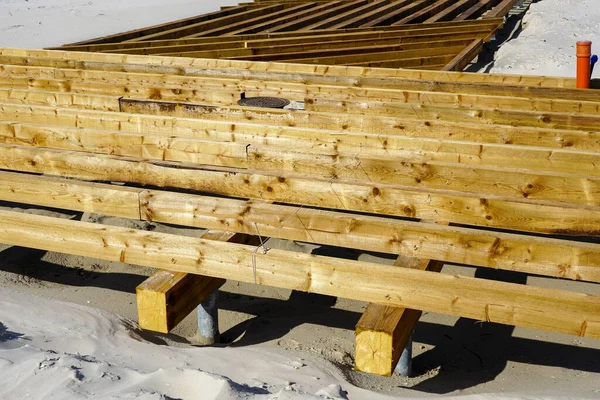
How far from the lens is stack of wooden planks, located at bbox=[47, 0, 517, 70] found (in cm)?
958

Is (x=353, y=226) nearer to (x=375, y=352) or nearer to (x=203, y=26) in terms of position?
(x=375, y=352)

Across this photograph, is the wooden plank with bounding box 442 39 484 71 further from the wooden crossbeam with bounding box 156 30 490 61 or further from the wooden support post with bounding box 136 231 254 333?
the wooden support post with bounding box 136 231 254 333

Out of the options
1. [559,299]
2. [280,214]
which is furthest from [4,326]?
[559,299]

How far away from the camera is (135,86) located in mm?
6859

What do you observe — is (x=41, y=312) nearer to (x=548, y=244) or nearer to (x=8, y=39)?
(x=548, y=244)

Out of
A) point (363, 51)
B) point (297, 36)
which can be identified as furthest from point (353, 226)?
point (297, 36)

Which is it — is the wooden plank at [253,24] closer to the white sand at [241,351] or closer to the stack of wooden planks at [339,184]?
the stack of wooden planks at [339,184]

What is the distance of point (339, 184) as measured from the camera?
178 inches

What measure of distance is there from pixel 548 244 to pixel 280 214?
4.72ft

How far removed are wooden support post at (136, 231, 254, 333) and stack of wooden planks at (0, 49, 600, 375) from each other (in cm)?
1

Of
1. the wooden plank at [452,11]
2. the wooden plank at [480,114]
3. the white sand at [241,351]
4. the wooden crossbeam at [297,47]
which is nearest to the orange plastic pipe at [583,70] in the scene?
the wooden plank at [480,114]

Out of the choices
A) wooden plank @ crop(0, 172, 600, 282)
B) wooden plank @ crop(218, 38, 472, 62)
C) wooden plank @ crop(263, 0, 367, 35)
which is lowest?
wooden plank @ crop(0, 172, 600, 282)

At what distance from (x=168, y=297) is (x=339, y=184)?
48.1 inches

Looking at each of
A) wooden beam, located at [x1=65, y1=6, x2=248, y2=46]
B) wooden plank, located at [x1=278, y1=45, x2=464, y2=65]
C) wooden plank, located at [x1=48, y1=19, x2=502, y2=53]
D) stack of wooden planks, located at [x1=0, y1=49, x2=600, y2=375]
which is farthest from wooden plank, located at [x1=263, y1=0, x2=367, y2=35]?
stack of wooden planks, located at [x1=0, y1=49, x2=600, y2=375]
